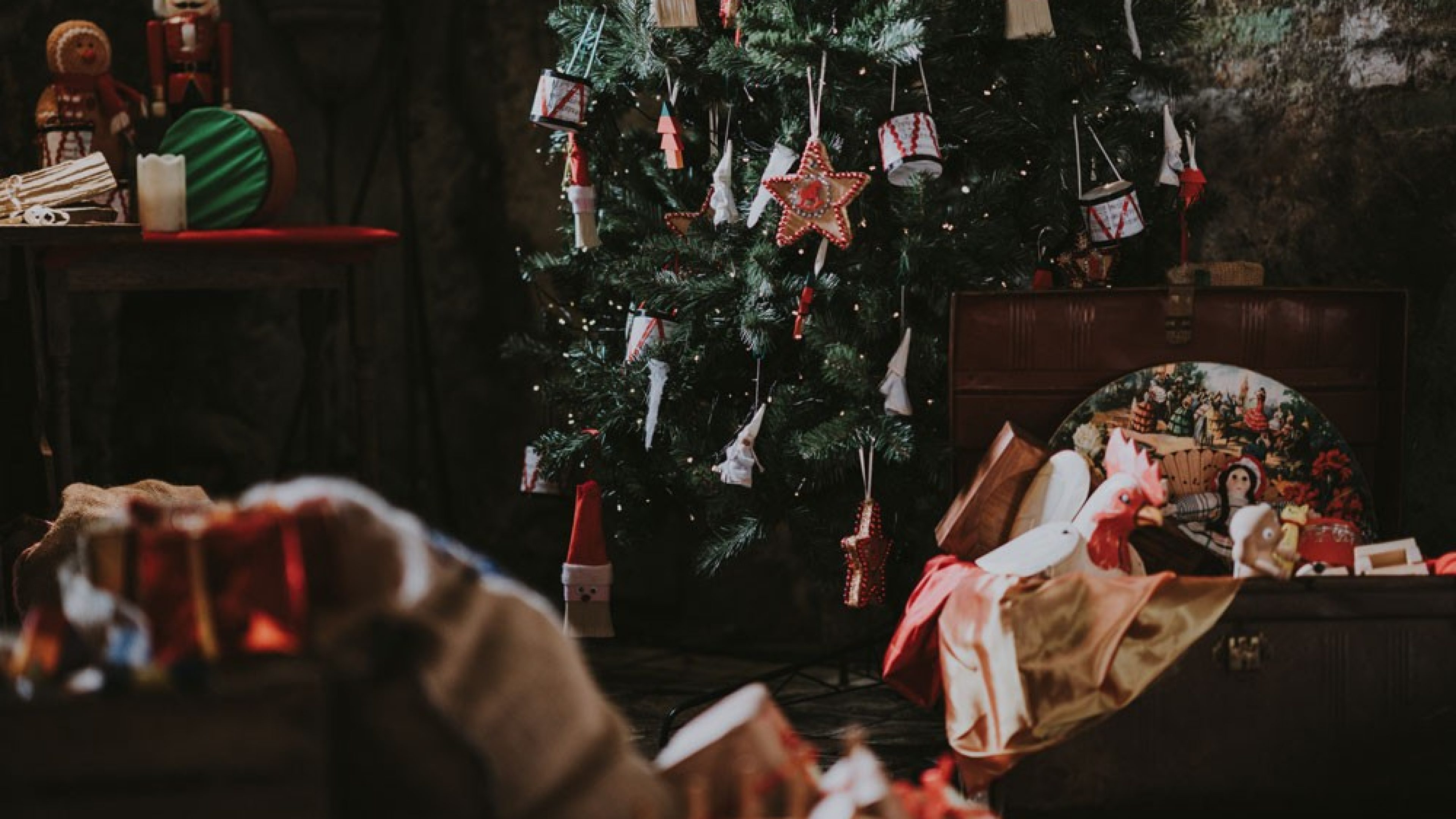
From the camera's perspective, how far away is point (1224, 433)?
3.49 meters

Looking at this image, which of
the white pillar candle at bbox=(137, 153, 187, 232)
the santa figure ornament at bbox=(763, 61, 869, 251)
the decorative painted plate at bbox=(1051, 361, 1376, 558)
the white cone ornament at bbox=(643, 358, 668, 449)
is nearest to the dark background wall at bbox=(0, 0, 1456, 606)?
the decorative painted plate at bbox=(1051, 361, 1376, 558)

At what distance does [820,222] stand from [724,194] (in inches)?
10.9

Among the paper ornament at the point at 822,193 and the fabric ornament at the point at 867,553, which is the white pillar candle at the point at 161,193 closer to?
the paper ornament at the point at 822,193

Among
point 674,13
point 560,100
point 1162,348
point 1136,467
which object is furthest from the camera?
point 560,100

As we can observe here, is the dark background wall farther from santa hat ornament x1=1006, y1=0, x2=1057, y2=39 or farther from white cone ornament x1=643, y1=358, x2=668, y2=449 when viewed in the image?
white cone ornament x1=643, y1=358, x2=668, y2=449

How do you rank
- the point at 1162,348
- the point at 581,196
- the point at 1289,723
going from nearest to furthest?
the point at 1289,723 → the point at 1162,348 → the point at 581,196

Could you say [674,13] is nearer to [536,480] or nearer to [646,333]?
[646,333]

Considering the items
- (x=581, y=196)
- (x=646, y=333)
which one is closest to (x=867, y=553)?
(x=646, y=333)

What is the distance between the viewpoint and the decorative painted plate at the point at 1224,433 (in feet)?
11.4

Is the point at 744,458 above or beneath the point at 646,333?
beneath

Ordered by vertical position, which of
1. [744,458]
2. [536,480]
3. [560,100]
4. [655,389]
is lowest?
[536,480]

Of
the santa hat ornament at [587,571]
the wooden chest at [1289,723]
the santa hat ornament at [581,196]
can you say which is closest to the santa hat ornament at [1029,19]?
the santa hat ornament at [581,196]

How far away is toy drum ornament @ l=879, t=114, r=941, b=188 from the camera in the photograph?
3.40 meters

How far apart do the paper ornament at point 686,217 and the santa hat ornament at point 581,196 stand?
6.7 inches
